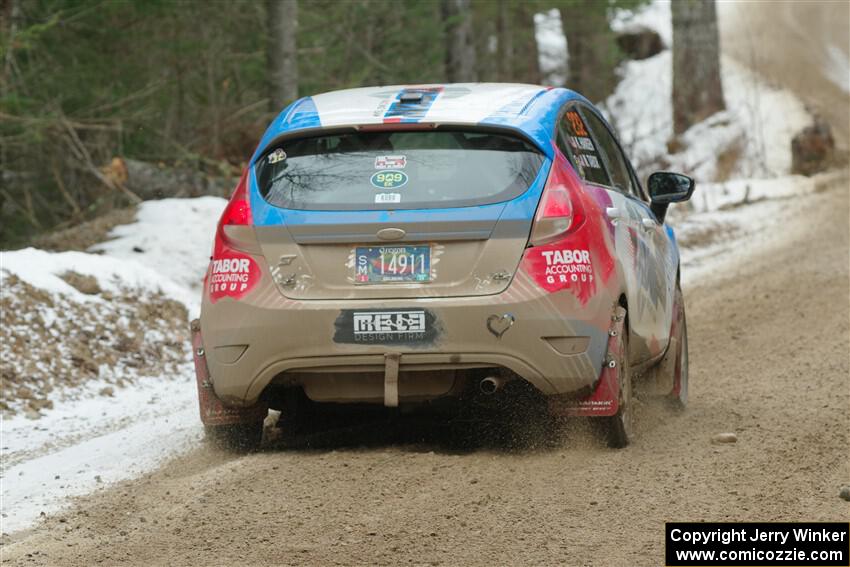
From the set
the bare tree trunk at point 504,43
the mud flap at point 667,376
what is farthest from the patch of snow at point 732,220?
the bare tree trunk at point 504,43

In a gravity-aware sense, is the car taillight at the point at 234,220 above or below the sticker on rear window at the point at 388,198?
below

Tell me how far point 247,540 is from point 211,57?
12.6m

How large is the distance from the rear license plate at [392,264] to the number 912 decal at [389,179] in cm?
32

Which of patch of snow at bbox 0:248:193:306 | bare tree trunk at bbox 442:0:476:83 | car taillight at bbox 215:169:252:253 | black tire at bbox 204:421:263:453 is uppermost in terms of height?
car taillight at bbox 215:169:252:253

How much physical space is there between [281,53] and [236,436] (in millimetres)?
10075

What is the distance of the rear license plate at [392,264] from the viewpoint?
6184mm

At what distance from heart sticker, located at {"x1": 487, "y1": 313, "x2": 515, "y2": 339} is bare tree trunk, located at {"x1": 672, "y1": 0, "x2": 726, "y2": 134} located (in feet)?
67.7

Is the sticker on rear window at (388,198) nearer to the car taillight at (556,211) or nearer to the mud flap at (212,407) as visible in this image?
the car taillight at (556,211)

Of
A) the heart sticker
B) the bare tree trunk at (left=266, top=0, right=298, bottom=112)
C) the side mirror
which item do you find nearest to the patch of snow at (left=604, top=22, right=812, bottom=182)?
the bare tree trunk at (left=266, top=0, right=298, bottom=112)

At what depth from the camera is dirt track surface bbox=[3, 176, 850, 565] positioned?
5000mm

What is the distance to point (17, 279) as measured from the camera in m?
10.2

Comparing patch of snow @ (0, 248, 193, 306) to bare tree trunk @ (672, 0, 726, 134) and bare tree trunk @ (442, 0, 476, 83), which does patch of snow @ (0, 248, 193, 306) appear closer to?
bare tree trunk @ (442, 0, 476, 83)

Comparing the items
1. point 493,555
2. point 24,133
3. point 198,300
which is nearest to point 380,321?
point 493,555

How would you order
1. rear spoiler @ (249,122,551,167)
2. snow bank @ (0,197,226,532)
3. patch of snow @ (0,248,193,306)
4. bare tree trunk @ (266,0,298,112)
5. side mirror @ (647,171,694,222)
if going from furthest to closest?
1. bare tree trunk @ (266,0,298,112)
2. patch of snow @ (0,248,193,306)
3. side mirror @ (647,171,694,222)
4. snow bank @ (0,197,226,532)
5. rear spoiler @ (249,122,551,167)
